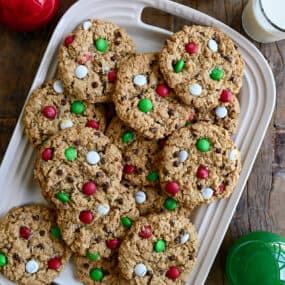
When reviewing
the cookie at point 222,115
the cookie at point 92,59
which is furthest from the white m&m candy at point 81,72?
the cookie at point 222,115

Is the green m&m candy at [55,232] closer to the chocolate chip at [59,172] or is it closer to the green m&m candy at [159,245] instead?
the chocolate chip at [59,172]

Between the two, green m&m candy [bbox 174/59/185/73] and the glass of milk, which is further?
the glass of milk

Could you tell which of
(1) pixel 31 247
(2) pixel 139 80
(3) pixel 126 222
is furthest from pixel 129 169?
(1) pixel 31 247

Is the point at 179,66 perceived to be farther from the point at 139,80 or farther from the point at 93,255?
the point at 93,255

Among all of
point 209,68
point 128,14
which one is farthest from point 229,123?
point 128,14

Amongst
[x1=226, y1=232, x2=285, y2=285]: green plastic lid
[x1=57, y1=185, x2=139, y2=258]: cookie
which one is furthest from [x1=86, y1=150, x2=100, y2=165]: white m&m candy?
[x1=226, y1=232, x2=285, y2=285]: green plastic lid

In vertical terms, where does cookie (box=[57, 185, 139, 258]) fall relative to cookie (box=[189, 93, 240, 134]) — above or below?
below

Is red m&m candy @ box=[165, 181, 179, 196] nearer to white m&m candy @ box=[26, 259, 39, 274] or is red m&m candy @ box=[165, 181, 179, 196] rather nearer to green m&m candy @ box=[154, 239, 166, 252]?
green m&m candy @ box=[154, 239, 166, 252]
